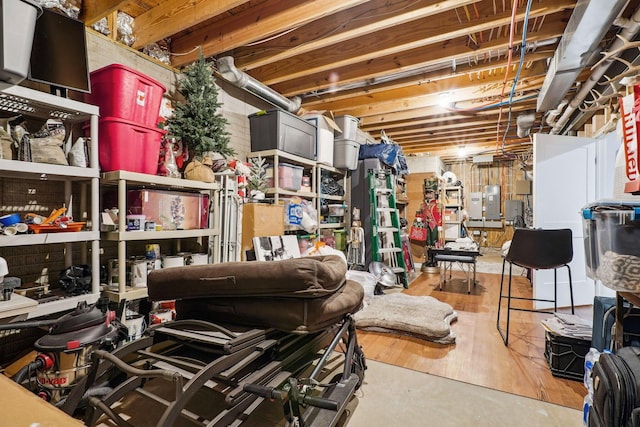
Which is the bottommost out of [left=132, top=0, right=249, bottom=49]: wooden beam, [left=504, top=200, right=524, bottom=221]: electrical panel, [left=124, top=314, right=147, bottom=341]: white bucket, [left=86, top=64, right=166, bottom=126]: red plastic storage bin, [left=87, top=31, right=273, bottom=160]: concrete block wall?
[left=124, top=314, right=147, bottom=341]: white bucket

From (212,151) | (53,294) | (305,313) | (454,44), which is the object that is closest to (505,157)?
(454,44)

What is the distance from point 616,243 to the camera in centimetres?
138

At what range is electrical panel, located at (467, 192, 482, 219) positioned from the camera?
9203 mm

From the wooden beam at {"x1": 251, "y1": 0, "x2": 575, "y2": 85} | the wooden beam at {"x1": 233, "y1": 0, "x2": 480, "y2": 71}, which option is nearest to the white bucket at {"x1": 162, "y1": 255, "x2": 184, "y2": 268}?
the wooden beam at {"x1": 233, "y1": 0, "x2": 480, "y2": 71}

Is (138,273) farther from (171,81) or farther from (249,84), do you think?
(249,84)

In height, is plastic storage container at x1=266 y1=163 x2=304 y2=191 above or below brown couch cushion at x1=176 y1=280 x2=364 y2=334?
above

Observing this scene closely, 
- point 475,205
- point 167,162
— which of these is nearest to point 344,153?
point 167,162

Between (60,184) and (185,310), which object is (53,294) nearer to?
(60,184)

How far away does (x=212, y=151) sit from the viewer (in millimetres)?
2697

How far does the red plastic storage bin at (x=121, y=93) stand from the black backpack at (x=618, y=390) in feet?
9.23

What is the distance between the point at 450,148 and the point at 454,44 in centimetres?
507

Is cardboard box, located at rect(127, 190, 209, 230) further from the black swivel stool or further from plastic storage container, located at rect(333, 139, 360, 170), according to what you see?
the black swivel stool

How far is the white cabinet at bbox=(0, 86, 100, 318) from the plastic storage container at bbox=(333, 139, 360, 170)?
3099 mm

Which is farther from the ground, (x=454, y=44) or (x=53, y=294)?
(x=454, y=44)
